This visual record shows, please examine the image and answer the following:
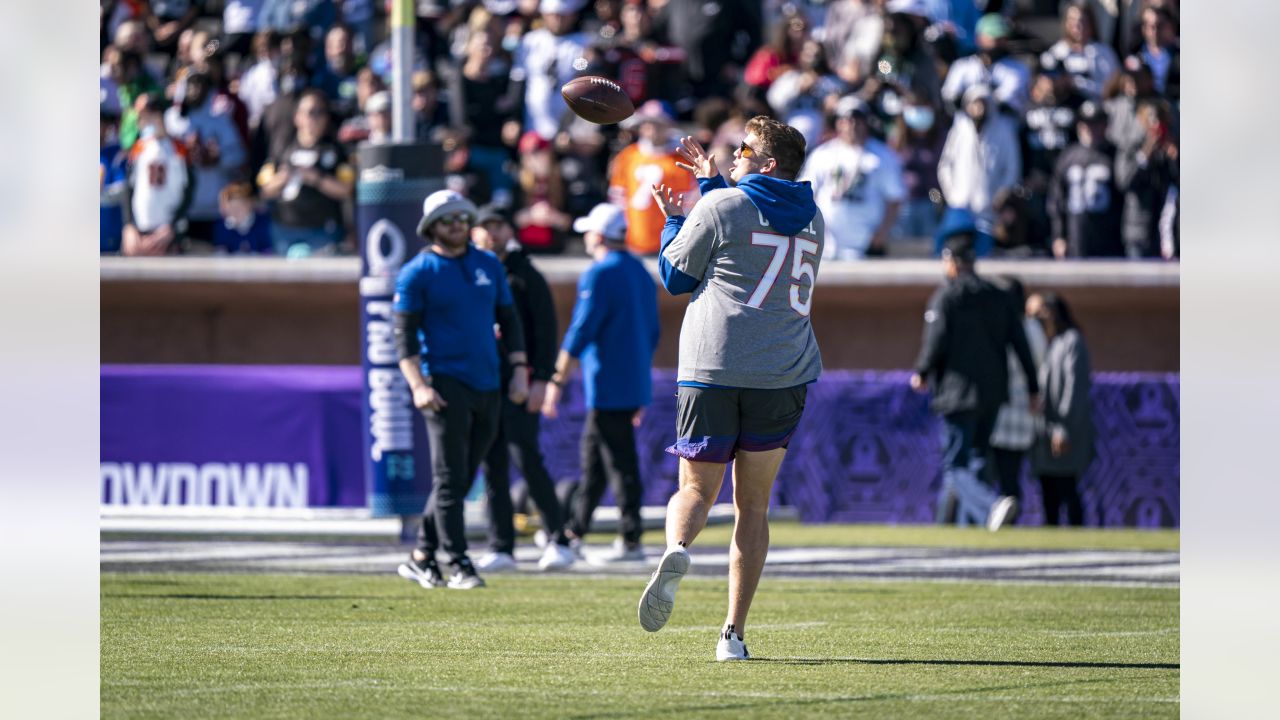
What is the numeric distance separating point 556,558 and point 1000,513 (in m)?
5.13

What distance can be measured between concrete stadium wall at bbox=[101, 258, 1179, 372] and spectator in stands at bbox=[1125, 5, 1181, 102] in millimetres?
2039

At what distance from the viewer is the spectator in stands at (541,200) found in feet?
63.9

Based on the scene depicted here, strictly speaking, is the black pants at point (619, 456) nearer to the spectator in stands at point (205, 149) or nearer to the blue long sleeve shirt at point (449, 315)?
the blue long sleeve shirt at point (449, 315)

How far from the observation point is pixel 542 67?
20250 mm

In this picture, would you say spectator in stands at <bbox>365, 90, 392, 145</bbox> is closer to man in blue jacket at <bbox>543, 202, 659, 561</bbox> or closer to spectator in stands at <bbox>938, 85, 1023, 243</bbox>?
man in blue jacket at <bbox>543, 202, 659, 561</bbox>

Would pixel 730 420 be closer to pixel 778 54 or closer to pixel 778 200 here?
pixel 778 200

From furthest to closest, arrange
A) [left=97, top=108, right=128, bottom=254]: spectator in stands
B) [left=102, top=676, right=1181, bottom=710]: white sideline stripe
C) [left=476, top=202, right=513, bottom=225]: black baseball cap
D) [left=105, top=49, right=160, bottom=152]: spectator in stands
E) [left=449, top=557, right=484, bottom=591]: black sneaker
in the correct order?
[left=105, top=49, right=160, bottom=152]: spectator in stands → [left=97, top=108, right=128, bottom=254]: spectator in stands → [left=476, top=202, right=513, bottom=225]: black baseball cap → [left=449, top=557, right=484, bottom=591]: black sneaker → [left=102, top=676, right=1181, bottom=710]: white sideline stripe

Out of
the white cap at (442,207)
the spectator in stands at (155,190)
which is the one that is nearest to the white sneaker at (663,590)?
the white cap at (442,207)

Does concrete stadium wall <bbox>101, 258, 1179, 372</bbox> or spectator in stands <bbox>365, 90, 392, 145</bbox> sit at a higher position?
spectator in stands <bbox>365, 90, 392, 145</bbox>

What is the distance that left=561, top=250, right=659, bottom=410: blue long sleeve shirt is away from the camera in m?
13.6

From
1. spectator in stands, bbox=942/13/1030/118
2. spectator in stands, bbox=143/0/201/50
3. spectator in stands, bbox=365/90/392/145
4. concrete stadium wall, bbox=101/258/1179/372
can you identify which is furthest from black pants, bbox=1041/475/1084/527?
spectator in stands, bbox=143/0/201/50
